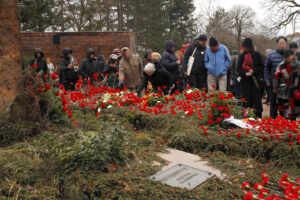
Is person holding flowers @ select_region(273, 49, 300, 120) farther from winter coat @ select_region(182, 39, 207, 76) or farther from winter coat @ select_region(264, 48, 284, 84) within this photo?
winter coat @ select_region(182, 39, 207, 76)

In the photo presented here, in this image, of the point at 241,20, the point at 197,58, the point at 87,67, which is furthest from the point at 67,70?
the point at 241,20

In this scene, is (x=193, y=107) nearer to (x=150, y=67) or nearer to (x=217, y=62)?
(x=150, y=67)

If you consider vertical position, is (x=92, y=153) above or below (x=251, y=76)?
below

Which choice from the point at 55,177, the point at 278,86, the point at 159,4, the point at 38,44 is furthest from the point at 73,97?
the point at 159,4

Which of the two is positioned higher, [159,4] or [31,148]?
[159,4]

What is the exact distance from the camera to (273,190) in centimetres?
259

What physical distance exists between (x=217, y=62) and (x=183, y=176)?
14.5 feet

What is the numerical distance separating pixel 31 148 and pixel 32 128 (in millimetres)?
527

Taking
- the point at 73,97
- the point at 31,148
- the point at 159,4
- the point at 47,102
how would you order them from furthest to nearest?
1. the point at 159,4
2. the point at 73,97
3. the point at 47,102
4. the point at 31,148

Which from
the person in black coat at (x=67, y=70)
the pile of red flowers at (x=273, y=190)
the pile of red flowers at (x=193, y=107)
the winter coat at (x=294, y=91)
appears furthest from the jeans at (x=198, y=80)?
the pile of red flowers at (x=273, y=190)

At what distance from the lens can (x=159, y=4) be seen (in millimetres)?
27438

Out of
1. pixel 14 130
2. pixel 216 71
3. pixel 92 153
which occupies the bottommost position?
pixel 92 153

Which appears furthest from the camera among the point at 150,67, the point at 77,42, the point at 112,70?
the point at 77,42

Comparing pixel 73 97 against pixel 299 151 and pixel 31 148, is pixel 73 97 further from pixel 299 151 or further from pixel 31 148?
pixel 299 151
